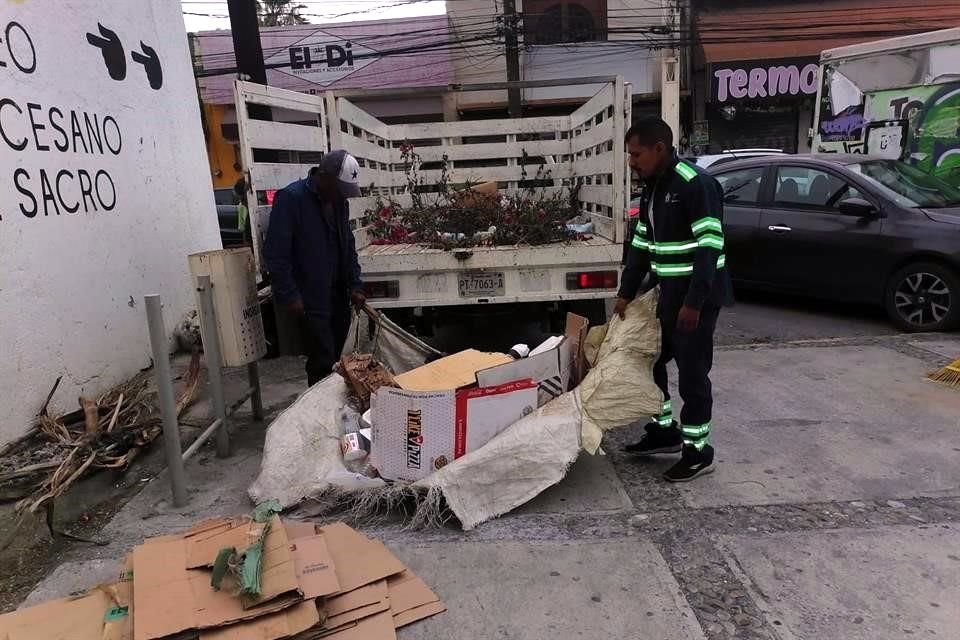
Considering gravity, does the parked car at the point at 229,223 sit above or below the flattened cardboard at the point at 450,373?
above

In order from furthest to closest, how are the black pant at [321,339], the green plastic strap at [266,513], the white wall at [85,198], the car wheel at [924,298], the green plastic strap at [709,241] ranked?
the car wheel at [924,298] < the black pant at [321,339] < the white wall at [85,198] < the green plastic strap at [709,241] < the green plastic strap at [266,513]

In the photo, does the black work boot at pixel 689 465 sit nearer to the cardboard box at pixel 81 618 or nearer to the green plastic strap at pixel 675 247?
the green plastic strap at pixel 675 247

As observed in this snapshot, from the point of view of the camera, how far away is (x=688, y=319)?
3117 mm

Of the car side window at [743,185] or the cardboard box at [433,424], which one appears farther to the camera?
the car side window at [743,185]

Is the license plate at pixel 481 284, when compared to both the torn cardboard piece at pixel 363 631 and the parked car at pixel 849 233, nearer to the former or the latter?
the torn cardboard piece at pixel 363 631

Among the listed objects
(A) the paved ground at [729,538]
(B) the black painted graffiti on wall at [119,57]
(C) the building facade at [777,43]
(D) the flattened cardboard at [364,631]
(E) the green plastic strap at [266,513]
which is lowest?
(A) the paved ground at [729,538]

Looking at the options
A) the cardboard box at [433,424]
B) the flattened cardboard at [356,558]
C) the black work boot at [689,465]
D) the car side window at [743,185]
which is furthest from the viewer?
the car side window at [743,185]

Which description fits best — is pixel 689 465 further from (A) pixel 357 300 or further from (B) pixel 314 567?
(A) pixel 357 300

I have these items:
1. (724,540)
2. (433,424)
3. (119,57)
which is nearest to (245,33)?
(119,57)

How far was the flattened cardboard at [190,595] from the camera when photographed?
2199mm

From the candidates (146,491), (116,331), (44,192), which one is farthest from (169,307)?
(146,491)

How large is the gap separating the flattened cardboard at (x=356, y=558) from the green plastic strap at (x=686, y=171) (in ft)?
6.93

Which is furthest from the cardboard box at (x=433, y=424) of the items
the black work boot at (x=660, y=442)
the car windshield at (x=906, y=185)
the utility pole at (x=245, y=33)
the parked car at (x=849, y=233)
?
the car windshield at (x=906, y=185)

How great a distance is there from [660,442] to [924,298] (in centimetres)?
379
